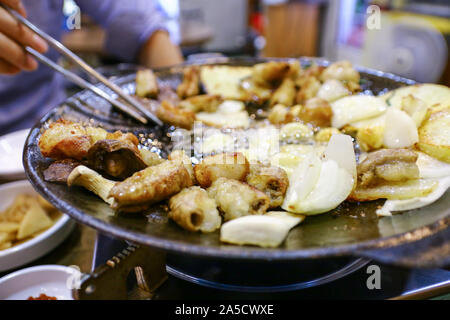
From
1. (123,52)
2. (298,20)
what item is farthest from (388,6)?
(123,52)

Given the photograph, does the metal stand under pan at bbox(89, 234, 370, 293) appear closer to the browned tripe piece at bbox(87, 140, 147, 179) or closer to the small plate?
the browned tripe piece at bbox(87, 140, 147, 179)

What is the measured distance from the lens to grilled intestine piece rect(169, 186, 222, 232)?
4.30 feet

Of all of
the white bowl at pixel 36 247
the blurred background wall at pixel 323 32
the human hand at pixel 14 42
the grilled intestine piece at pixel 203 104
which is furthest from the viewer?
the blurred background wall at pixel 323 32

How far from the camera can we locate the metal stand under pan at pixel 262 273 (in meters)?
1.62

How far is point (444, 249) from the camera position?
1.13 metres

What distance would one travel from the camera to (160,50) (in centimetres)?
406

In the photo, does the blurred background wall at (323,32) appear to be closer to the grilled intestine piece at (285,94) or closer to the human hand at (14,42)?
the grilled intestine piece at (285,94)

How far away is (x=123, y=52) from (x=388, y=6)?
4.94 meters

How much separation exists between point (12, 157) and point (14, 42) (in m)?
0.90

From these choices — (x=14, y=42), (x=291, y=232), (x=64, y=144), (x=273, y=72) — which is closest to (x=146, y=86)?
(x=14, y=42)

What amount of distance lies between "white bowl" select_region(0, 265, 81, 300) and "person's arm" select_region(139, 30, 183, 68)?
113 inches

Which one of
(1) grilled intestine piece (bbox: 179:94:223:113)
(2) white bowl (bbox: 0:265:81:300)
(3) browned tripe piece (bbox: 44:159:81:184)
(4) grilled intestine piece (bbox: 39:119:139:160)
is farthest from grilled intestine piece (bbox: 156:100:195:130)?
(2) white bowl (bbox: 0:265:81:300)

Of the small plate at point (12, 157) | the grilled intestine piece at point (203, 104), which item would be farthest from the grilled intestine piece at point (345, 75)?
the small plate at point (12, 157)

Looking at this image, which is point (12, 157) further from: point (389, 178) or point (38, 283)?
point (389, 178)
